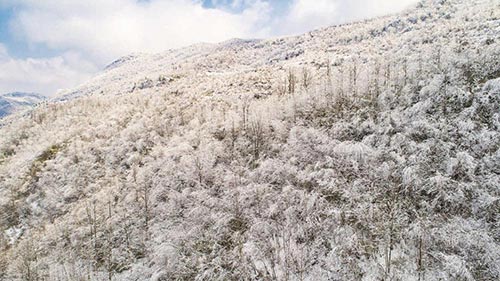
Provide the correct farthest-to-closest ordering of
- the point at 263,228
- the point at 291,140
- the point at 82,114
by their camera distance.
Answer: the point at 82,114 < the point at 291,140 < the point at 263,228

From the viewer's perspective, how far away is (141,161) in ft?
62.4

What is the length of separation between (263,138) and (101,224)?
366 inches

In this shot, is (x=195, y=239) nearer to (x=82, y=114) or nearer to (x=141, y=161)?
(x=141, y=161)

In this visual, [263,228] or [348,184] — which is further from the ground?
[348,184]

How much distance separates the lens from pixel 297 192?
11141 mm

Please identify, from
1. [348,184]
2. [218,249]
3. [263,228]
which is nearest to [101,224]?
[218,249]

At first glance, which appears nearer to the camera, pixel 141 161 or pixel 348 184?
pixel 348 184

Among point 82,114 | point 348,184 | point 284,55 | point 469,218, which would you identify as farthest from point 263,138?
point 284,55

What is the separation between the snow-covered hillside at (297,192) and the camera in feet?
27.5

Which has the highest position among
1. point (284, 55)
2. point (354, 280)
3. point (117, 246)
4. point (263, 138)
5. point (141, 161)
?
point (284, 55)

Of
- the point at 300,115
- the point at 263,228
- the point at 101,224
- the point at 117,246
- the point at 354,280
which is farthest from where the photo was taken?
the point at 300,115

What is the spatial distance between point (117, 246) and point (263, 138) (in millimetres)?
9049

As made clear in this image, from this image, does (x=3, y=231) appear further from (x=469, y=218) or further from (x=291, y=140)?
(x=469, y=218)

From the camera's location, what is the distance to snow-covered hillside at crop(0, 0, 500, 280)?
27.5 feet
